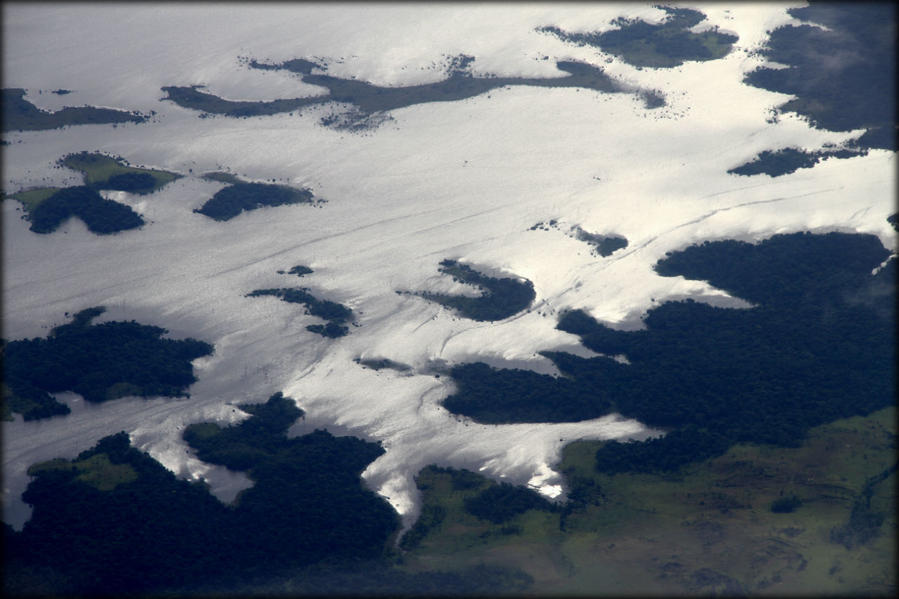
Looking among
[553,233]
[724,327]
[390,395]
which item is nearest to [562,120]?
[553,233]

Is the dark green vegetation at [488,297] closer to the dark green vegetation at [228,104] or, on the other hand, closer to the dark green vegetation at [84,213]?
the dark green vegetation at [84,213]

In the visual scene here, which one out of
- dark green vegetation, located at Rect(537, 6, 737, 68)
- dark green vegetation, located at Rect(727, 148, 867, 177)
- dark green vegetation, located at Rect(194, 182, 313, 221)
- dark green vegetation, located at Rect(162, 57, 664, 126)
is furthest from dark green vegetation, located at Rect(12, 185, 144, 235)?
dark green vegetation, located at Rect(727, 148, 867, 177)

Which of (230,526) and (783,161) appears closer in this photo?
(230,526)

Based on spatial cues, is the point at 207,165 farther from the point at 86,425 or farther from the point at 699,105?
the point at 699,105

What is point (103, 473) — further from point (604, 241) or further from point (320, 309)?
point (604, 241)

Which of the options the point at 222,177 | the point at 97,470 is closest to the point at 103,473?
the point at 97,470

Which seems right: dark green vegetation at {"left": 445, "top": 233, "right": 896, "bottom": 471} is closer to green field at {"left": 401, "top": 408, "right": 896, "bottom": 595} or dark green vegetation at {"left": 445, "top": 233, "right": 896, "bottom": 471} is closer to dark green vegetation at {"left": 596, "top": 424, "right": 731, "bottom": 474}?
dark green vegetation at {"left": 596, "top": 424, "right": 731, "bottom": 474}
